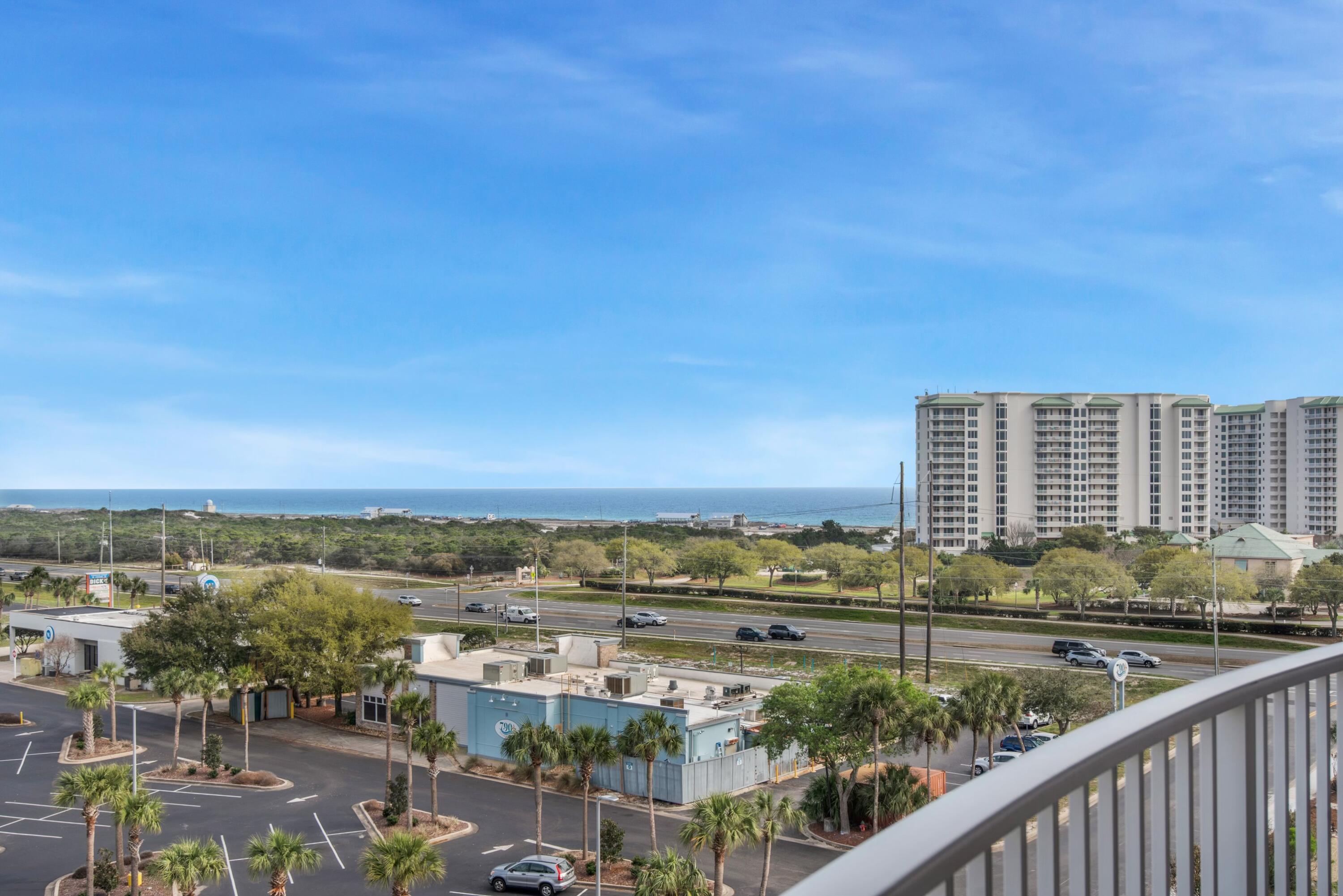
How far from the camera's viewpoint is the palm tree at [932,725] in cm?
2558

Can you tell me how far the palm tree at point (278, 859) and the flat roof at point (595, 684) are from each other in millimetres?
12353

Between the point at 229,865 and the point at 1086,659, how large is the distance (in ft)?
110

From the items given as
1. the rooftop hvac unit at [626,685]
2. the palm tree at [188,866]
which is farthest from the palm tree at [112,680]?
the rooftop hvac unit at [626,685]

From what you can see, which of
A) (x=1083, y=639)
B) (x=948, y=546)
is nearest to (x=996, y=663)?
(x=1083, y=639)

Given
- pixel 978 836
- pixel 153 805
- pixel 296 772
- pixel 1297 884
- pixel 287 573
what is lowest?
pixel 296 772

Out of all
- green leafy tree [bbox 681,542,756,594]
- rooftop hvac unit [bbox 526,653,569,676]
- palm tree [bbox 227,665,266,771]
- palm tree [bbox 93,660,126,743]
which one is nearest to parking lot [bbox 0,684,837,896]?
palm tree [bbox 227,665,266,771]

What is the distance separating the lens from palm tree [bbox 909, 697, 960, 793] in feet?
83.9

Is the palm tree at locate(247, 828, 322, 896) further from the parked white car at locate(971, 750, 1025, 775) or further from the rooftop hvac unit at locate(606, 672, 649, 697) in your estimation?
the parked white car at locate(971, 750, 1025, 775)

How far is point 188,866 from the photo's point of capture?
18688 millimetres

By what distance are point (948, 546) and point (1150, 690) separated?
63.2m

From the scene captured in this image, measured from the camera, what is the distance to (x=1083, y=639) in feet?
153

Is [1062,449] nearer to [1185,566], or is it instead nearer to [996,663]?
[1185,566]

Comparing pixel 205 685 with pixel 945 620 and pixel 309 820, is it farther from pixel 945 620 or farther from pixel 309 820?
pixel 945 620

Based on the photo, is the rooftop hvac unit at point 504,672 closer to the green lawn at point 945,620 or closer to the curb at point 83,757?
the curb at point 83,757
